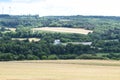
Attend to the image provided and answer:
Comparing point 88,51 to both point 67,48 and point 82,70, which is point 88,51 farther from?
→ point 82,70

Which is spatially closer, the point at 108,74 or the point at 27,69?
the point at 108,74

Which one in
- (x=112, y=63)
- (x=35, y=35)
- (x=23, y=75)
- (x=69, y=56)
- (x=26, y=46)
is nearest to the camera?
(x=23, y=75)

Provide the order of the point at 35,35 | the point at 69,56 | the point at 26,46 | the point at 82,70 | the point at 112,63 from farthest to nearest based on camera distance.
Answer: the point at 35,35
the point at 26,46
the point at 69,56
the point at 112,63
the point at 82,70

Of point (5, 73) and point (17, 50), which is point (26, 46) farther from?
point (5, 73)

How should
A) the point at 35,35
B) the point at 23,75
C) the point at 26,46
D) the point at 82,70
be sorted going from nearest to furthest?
the point at 23,75
the point at 82,70
the point at 26,46
the point at 35,35

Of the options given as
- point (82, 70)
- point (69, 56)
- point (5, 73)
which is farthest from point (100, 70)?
point (69, 56)

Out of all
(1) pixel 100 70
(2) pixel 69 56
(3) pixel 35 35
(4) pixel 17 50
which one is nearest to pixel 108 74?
(1) pixel 100 70
